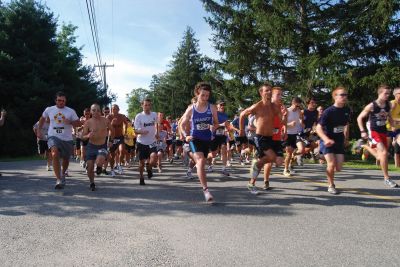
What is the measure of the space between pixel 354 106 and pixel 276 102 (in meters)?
13.5

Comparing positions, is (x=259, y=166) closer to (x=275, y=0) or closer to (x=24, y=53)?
(x=275, y=0)

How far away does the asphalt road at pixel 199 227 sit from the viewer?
12.9 ft

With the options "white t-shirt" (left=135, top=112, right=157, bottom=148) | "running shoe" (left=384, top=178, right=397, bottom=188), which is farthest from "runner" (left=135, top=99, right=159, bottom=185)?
"running shoe" (left=384, top=178, right=397, bottom=188)

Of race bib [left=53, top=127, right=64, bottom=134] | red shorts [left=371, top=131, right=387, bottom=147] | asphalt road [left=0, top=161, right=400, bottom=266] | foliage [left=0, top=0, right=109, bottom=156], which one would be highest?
foliage [left=0, top=0, right=109, bottom=156]

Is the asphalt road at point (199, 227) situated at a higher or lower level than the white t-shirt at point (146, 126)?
lower

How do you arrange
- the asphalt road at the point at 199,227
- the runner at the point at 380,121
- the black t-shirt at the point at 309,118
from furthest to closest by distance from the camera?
the black t-shirt at the point at 309,118 → the runner at the point at 380,121 → the asphalt road at the point at 199,227

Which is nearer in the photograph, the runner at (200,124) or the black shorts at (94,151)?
the runner at (200,124)

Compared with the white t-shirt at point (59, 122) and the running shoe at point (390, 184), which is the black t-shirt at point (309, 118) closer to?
the running shoe at point (390, 184)

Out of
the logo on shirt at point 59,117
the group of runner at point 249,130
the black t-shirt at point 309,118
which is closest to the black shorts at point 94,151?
the group of runner at point 249,130

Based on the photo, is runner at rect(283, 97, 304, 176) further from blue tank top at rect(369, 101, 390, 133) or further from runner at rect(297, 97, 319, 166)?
blue tank top at rect(369, 101, 390, 133)

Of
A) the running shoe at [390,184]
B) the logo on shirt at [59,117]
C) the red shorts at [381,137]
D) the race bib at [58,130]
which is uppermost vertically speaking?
the logo on shirt at [59,117]

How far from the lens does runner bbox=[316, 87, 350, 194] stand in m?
7.43

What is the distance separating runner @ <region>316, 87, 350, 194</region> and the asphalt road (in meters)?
0.50

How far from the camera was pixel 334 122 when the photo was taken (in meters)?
7.59
